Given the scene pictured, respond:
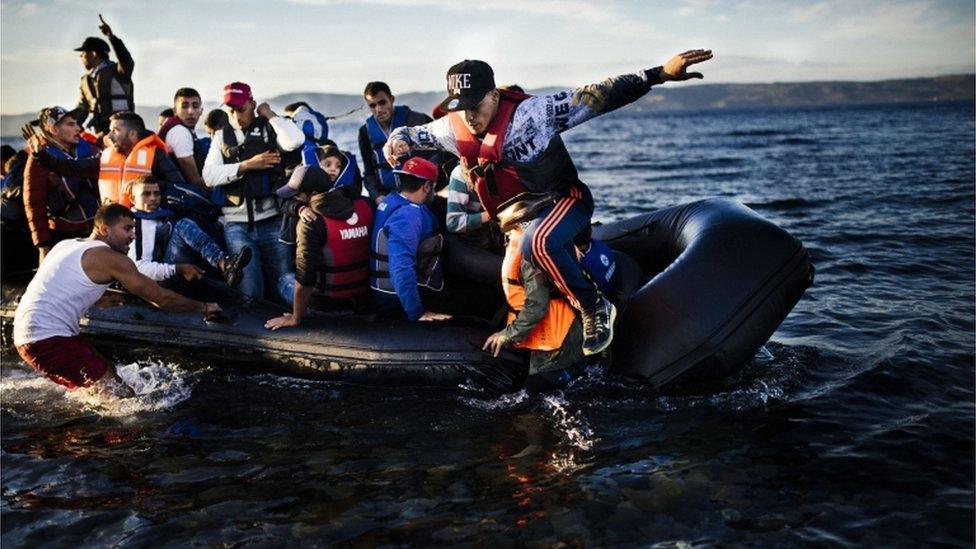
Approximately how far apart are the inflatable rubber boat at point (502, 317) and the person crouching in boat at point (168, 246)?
33cm

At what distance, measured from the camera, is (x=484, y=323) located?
5.68 m

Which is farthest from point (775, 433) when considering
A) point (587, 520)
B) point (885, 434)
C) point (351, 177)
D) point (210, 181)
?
point (210, 181)

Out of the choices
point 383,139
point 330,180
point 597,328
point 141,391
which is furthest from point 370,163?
point 597,328

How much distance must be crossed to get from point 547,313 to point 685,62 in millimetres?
1813

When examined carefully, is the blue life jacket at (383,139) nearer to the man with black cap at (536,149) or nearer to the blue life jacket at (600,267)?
the man with black cap at (536,149)

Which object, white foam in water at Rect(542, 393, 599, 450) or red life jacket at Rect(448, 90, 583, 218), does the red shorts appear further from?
white foam in water at Rect(542, 393, 599, 450)

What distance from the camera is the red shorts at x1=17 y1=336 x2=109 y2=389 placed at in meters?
5.36

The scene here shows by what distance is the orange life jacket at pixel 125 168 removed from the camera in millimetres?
6309

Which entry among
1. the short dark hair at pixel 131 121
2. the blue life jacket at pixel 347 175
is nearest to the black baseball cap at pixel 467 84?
the blue life jacket at pixel 347 175

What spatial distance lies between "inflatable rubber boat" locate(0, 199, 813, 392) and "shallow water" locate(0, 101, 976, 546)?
8.8 inches

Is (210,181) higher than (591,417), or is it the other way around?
(210,181)

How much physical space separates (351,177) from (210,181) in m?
1.25

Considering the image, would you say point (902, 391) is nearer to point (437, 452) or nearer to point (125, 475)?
point (437, 452)

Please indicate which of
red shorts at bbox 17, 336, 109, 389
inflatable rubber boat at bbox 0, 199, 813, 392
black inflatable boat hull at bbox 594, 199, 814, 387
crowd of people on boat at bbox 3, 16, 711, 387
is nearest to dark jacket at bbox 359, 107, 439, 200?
crowd of people on boat at bbox 3, 16, 711, 387
